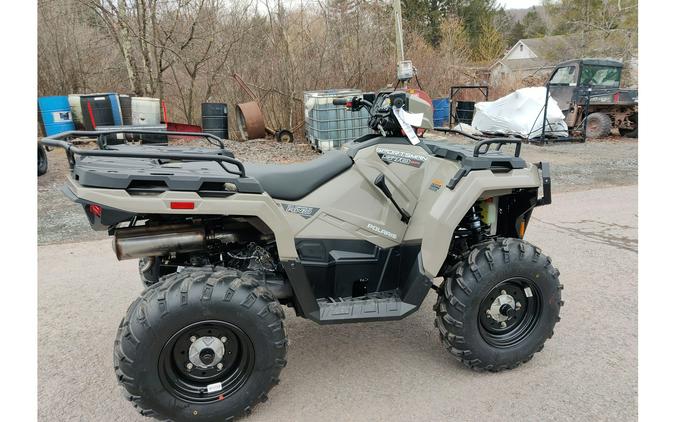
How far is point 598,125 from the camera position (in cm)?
1515

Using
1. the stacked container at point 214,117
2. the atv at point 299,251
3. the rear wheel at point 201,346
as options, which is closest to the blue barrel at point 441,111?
the stacked container at point 214,117

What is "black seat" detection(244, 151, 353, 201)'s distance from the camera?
2756 mm

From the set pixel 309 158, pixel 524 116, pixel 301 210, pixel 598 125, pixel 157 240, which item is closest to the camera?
pixel 157 240

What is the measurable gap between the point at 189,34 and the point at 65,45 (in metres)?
3.75

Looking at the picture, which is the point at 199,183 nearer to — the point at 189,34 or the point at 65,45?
the point at 189,34

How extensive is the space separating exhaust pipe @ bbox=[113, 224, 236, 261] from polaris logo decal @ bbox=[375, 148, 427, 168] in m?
1.21

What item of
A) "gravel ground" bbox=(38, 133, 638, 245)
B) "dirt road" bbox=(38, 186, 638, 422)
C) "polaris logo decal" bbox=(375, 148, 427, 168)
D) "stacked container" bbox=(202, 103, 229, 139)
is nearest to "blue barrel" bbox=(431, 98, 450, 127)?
"gravel ground" bbox=(38, 133, 638, 245)

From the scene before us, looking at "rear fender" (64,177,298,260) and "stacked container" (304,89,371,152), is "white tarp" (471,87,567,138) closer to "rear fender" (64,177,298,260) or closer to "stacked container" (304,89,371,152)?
"stacked container" (304,89,371,152)

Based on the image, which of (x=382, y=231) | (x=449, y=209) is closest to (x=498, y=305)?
(x=449, y=209)

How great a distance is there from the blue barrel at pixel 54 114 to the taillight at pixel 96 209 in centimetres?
1015

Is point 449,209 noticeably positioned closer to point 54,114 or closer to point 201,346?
point 201,346

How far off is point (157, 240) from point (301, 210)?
33.0 inches

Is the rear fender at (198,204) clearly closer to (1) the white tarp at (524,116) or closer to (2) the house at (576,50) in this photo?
(1) the white tarp at (524,116)

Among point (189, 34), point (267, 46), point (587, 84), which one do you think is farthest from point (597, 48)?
point (189, 34)
